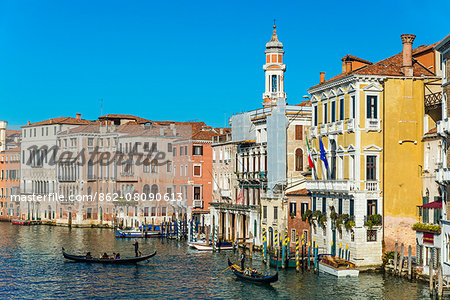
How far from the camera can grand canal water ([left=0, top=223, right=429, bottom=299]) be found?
112ft

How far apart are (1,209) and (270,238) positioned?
182 ft

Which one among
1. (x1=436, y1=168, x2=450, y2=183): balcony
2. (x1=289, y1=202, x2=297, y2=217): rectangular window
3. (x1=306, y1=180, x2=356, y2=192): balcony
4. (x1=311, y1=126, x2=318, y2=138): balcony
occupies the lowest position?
(x1=289, y1=202, x2=297, y2=217): rectangular window

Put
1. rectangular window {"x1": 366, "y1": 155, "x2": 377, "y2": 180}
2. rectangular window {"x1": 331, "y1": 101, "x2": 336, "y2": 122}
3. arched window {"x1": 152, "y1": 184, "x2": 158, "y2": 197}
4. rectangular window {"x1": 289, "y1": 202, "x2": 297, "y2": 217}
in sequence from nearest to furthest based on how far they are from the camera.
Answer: rectangular window {"x1": 366, "y1": 155, "x2": 377, "y2": 180} < rectangular window {"x1": 331, "y1": 101, "x2": 336, "y2": 122} < rectangular window {"x1": 289, "y1": 202, "x2": 297, "y2": 217} < arched window {"x1": 152, "y1": 184, "x2": 158, "y2": 197}

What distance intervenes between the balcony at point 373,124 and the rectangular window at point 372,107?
279 mm

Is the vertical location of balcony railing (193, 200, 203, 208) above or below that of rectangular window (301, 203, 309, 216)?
below

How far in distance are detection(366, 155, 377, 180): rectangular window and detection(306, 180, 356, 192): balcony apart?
0.91m

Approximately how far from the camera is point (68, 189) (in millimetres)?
81062

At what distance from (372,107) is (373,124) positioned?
2.84 ft

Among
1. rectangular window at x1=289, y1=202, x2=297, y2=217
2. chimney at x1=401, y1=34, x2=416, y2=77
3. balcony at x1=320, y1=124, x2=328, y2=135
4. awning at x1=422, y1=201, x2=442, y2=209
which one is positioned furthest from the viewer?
rectangular window at x1=289, y1=202, x2=297, y2=217

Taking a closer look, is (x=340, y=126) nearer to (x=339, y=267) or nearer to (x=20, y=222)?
(x=339, y=267)

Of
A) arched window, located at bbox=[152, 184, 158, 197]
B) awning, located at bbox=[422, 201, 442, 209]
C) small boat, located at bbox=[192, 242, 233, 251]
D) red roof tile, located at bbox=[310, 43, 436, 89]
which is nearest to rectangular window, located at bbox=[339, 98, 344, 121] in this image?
red roof tile, located at bbox=[310, 43, 436, 89]

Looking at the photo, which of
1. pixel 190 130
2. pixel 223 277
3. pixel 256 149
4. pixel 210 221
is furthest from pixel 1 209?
pixel 223 277

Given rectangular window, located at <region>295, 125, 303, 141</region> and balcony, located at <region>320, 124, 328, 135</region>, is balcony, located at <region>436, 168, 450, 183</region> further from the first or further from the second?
rectangular window, located at <region>295, 125, 303, 141</region>

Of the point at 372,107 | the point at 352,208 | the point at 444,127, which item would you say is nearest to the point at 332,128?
the point at 372,107
